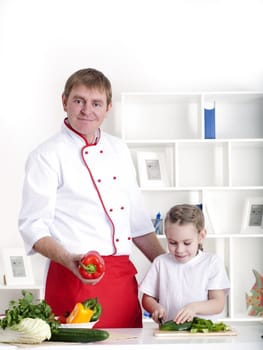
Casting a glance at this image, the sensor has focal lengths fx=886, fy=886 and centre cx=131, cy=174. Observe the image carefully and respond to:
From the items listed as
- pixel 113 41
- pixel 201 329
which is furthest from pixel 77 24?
pixel 201 329

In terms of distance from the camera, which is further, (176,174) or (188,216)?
(176,174)

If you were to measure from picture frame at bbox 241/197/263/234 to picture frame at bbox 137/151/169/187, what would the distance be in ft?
1.60

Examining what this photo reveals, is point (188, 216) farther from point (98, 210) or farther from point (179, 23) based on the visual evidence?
point (179, 23)

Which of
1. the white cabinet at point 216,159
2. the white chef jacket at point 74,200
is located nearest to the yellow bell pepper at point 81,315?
the white chef jacket at point 74,200

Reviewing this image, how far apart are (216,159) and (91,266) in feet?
9.65

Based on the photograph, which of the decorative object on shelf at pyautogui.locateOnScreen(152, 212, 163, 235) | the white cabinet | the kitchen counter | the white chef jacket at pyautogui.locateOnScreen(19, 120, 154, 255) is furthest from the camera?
the white cabinet

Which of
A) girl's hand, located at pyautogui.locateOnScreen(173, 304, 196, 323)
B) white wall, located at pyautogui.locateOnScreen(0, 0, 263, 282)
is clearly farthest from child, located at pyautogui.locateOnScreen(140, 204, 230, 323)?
white wall, located at pyautogui.locateOnScreen(0, 0, 263, 282)

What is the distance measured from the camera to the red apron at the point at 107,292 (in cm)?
250

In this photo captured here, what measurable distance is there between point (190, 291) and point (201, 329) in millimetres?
346

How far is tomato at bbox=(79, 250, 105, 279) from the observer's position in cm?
222

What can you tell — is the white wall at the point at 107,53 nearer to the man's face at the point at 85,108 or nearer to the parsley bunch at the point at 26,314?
the man's face at the point at 85,108

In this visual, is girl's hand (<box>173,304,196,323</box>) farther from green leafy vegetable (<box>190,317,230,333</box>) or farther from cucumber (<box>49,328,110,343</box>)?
cucumber (<box>49,328,110,343</box>)

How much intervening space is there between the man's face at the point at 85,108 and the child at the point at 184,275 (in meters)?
0.36

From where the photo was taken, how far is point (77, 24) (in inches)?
204
